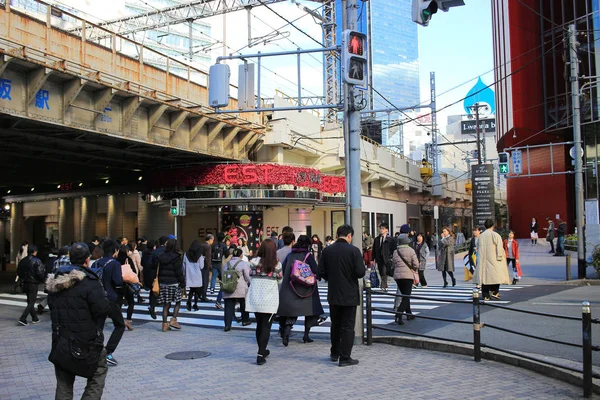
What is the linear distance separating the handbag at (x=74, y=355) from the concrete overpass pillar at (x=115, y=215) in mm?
27505

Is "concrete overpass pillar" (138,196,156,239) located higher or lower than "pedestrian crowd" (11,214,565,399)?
higher

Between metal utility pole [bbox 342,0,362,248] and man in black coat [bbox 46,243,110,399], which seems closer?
man in black coat [bbox 46,243,110,399]

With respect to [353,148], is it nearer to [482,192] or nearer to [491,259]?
[491,259]

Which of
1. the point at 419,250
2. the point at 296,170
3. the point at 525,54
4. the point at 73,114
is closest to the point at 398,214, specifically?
the point at 525,54

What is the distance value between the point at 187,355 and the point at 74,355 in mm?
3870

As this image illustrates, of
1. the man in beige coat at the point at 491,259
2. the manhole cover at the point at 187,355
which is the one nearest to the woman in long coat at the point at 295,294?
the manhole cover at the point at 187,355

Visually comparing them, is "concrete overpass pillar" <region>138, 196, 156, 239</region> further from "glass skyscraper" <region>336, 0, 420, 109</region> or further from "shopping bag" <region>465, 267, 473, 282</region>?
"glass skyscraper" <region>336, 0, 420, 109</region>

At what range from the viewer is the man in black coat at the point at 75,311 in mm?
4598

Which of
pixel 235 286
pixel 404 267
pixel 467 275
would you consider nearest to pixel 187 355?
pixel 235 286

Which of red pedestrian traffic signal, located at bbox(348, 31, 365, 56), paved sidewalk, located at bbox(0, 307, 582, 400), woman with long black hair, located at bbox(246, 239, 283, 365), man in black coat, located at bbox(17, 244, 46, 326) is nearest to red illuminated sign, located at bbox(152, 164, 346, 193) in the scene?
man in black coat, located at bbox(17, 244, 46, 326)

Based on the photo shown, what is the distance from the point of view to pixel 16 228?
125 feet

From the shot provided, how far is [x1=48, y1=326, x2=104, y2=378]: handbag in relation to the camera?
4512mm

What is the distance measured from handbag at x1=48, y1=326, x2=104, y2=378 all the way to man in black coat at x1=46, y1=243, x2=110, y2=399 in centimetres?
3

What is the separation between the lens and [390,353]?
798cm
